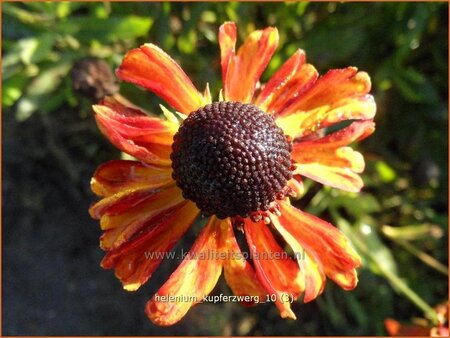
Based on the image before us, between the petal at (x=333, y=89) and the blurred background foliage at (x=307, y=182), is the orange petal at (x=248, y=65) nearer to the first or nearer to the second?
the petal at (x=333, y=89)

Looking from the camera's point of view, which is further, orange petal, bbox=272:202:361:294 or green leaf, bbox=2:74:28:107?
green leaf, bbox=2:74:28:107

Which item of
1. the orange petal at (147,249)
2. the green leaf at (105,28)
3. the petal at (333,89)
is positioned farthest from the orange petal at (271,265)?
the green leaf at (105,28)

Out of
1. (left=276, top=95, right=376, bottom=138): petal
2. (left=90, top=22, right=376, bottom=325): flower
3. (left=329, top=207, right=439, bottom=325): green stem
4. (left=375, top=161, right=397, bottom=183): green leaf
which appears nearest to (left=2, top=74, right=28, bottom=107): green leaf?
(left=90, top=22, right=376, bottom=325): flower

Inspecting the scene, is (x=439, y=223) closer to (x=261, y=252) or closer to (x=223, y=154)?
(x=261, y=252)

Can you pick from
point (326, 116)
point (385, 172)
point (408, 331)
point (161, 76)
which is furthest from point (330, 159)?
point (385, 172)

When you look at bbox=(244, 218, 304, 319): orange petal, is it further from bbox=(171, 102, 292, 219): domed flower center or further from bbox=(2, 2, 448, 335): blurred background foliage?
bbox=(2, 2, 448, 335): blurred background foliage
